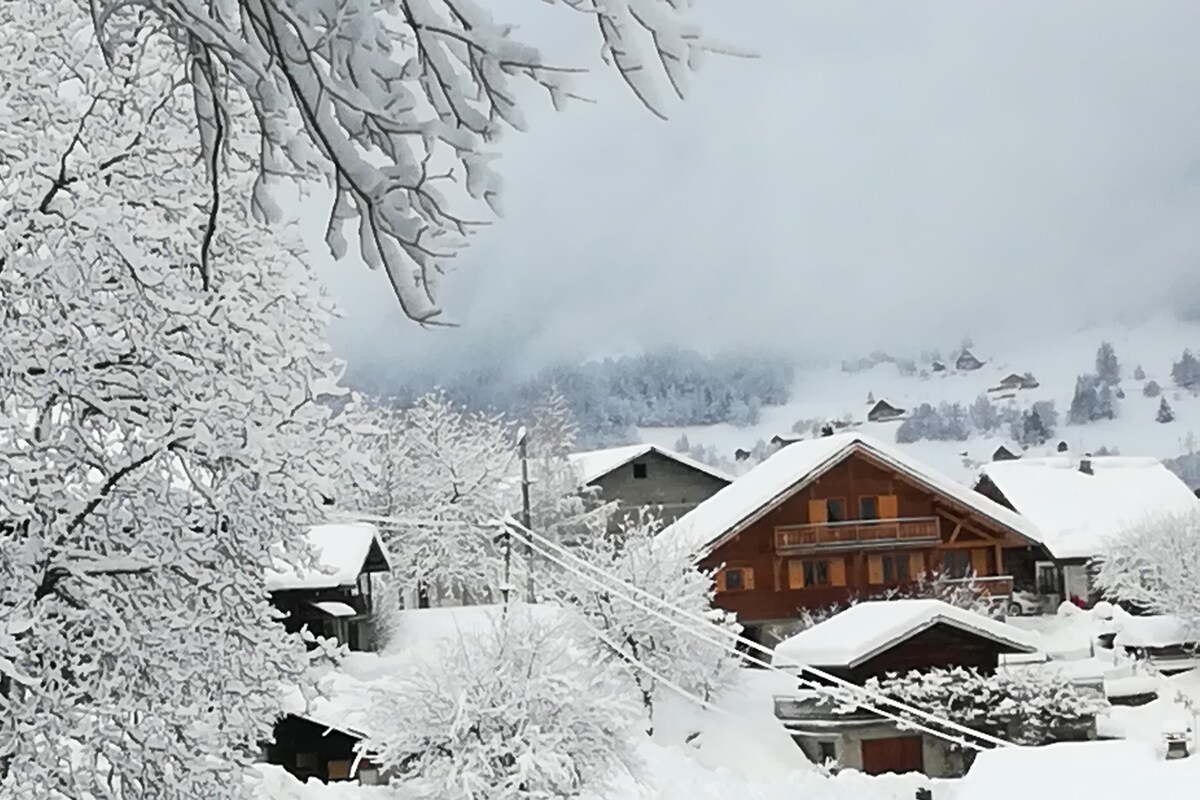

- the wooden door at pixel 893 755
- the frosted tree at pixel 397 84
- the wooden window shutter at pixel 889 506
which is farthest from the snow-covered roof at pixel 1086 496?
the frosted tree at pixel 397 84

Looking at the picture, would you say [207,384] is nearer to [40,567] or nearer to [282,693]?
[40,567]

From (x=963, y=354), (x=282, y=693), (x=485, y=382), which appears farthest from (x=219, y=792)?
(x=963, y=354)

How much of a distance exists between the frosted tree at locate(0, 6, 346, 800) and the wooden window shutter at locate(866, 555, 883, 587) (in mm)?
20755

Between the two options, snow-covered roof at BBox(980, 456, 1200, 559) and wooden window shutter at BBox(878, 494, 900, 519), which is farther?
snow-covered roof at BBox(980, 456, 1200, 559)

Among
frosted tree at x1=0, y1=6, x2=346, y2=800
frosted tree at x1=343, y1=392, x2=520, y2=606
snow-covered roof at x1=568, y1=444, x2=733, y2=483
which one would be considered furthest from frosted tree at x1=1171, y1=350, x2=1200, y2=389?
frosted tree at x1=0, y1=6, x2=346, y2=800

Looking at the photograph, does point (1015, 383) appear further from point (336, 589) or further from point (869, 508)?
point (336, 589)

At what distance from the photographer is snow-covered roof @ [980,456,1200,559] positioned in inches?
1282

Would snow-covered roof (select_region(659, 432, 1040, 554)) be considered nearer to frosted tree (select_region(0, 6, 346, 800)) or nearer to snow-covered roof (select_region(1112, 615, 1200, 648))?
snow-covered roof (select_region(1112, 615, 1200, 648))

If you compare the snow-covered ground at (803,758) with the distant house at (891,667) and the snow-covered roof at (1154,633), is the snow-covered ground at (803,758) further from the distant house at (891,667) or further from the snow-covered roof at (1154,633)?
the distant house at (891,667)

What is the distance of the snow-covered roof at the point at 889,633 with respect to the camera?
1889 centimetres

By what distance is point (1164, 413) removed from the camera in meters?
69.1

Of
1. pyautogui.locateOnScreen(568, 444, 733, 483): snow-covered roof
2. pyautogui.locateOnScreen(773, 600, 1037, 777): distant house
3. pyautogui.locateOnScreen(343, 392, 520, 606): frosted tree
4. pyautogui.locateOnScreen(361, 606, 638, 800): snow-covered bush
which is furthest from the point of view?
pyautogui.locateOnScreen(568, 444, 733, 483): snow-covered roof

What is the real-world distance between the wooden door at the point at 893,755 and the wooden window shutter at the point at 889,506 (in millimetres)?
7959

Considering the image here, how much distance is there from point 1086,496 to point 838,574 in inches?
478
